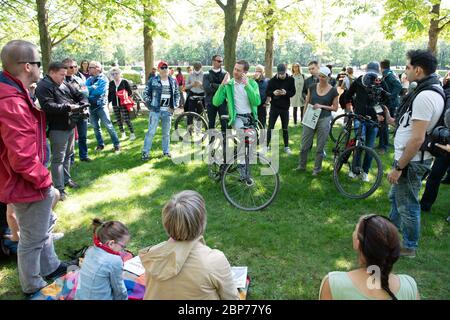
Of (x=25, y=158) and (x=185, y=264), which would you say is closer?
(x=185, y=264)

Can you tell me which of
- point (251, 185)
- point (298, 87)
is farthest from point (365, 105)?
point (298, 87)

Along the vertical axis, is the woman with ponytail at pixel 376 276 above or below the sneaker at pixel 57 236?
above

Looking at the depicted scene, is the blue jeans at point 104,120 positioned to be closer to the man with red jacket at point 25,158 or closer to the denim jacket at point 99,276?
the man with red jacket at point 25,158

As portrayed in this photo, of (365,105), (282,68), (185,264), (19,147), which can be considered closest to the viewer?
(185,264)

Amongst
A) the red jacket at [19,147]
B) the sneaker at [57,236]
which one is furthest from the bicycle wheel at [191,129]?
the red jacket at [19,147]

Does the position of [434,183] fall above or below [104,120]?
below

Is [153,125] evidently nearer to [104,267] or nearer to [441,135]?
[104,267]

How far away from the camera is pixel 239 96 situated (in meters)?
5.59

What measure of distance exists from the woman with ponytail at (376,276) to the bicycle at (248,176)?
311cm

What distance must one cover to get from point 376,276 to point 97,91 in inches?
282

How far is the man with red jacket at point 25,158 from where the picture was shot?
9.25 ft

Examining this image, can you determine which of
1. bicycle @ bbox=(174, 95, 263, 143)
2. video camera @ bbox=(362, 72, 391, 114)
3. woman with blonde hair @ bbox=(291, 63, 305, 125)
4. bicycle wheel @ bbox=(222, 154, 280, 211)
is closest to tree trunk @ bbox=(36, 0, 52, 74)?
bicycle @ bbox=(174, 95, 263, 143)

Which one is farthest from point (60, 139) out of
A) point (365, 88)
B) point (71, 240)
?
point (365, 88)

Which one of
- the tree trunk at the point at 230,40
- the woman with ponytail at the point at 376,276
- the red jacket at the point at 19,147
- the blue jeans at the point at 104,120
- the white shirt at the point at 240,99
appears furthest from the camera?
the tree trunk at the point at 230,40
